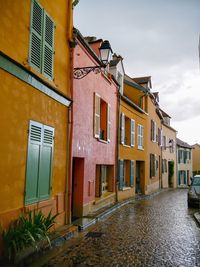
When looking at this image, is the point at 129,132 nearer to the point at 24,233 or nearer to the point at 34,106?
the point at 34,106

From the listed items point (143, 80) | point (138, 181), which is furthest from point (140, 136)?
point (143, 80)

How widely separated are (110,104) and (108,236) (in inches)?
281

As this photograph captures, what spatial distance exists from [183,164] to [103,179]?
85.8ft

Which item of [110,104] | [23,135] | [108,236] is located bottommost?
[108,236]

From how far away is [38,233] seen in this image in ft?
19.6

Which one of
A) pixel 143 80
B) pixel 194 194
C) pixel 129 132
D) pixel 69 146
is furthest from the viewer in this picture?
pixel 143 80

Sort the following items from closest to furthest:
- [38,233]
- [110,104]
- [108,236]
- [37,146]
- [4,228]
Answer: [4,228]
[38,233]
[37,146]
[108,236]
[110,104]

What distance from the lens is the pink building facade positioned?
9.86 metres

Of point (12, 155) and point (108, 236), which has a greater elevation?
point (12, 155)

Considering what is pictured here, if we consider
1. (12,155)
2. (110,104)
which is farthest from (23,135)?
(110,104)

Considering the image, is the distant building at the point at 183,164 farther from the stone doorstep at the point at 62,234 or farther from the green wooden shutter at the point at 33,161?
the green wooden shutter at the point at 33,161

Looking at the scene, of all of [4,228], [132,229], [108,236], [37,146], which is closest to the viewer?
[4,228]

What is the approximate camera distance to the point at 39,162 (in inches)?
273

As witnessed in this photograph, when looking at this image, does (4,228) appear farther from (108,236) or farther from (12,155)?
(108,236)
